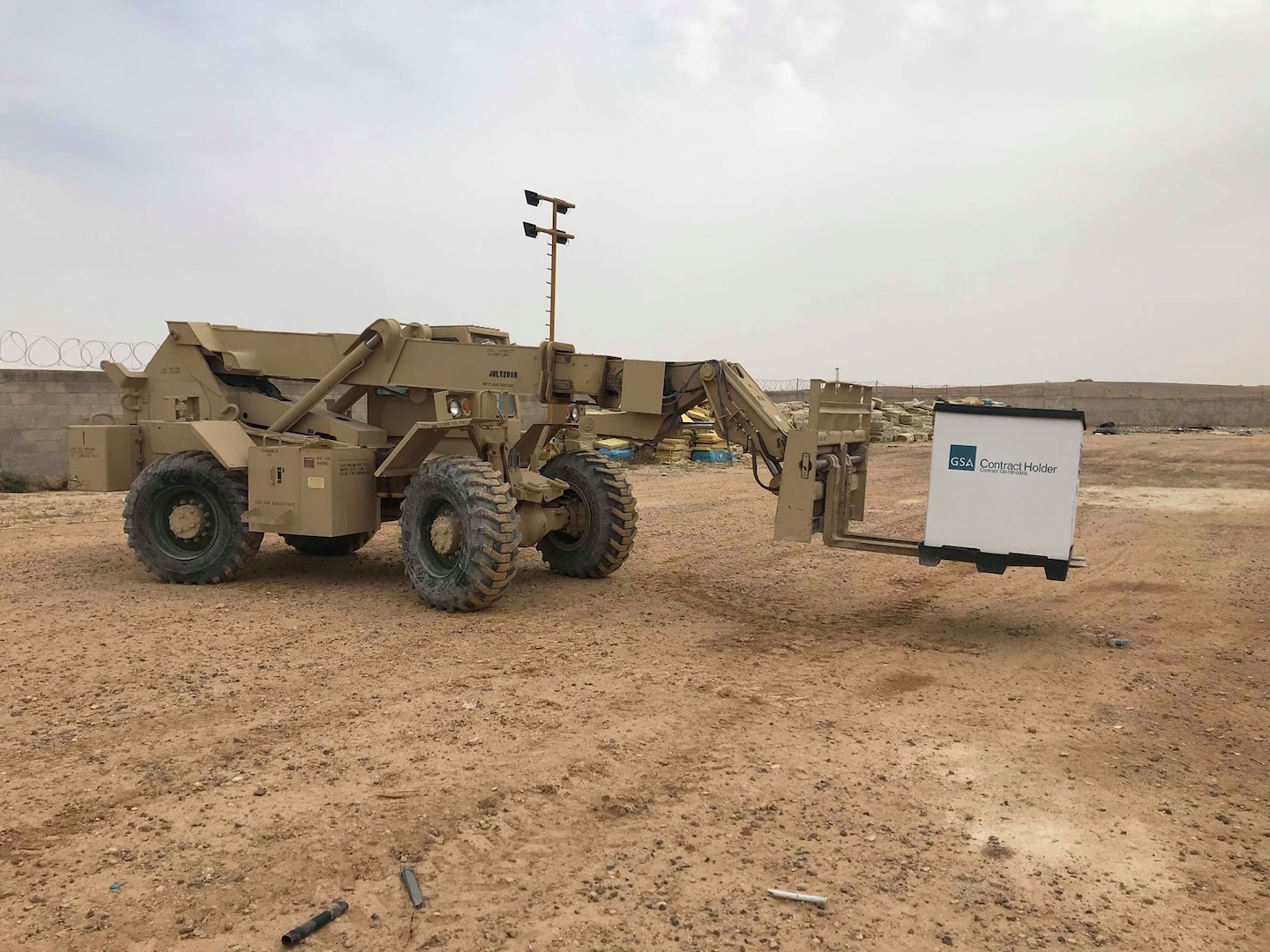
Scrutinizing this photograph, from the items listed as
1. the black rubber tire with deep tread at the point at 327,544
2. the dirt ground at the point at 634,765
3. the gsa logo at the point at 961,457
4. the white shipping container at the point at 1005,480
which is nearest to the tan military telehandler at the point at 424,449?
the white shipping container at the point at 1005,480

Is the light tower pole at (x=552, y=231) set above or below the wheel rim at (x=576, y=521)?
above

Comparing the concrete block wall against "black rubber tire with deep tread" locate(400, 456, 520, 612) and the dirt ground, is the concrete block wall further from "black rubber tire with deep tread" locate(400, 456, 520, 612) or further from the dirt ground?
"black rubber tire with deep tread" locate(400, 456, 520, 612)

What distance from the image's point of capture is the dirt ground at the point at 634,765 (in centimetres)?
370

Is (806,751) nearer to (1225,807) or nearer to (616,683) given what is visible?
(616,683)

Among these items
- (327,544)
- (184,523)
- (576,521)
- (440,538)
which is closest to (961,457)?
(576,521)

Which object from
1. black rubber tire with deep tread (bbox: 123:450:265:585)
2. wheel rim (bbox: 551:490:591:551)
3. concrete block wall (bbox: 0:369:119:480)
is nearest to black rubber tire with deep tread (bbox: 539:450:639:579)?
wheel rim (bbox: 551:490:591:551)

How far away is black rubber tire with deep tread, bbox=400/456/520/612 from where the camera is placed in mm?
8078

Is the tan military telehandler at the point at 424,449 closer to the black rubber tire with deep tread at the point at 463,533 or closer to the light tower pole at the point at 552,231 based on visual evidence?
the black rubber tire with deep tread at the point at 463,533

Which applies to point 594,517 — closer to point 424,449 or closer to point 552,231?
point 424,449

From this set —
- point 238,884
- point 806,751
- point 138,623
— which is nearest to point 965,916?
point 806,751

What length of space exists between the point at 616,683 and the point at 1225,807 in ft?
11.3

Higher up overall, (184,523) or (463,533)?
(463,533)

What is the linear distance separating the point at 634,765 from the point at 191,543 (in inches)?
245

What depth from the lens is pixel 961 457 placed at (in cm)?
769
